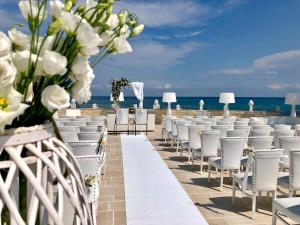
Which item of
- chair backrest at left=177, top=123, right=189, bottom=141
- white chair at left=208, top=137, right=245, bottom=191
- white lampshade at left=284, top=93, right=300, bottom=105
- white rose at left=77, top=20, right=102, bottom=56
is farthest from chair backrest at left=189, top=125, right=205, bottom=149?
white lampshade at left=284, top=93, right=300, bottom=105

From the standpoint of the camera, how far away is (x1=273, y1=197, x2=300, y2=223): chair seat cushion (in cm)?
318

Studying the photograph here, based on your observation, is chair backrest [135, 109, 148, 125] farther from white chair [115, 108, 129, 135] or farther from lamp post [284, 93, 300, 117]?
lamp post [284, 93, 300, 117]

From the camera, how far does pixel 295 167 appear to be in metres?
4.21

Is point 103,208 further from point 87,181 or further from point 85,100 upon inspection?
point 85,100

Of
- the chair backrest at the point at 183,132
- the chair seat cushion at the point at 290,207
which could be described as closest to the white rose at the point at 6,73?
the chair seat cushion at the point at 290,207

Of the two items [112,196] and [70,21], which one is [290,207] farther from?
[70,21]

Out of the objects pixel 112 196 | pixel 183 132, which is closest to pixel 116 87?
pixel 183 132

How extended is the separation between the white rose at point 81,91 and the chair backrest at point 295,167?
147 inches

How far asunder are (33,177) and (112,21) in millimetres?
537

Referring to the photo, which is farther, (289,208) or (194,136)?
(194,136)

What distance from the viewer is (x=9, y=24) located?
1097 millimetres

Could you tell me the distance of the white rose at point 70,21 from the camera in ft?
3.02

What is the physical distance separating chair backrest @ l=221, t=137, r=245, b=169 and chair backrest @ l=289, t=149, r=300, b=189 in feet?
4.49

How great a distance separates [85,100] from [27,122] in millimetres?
192
